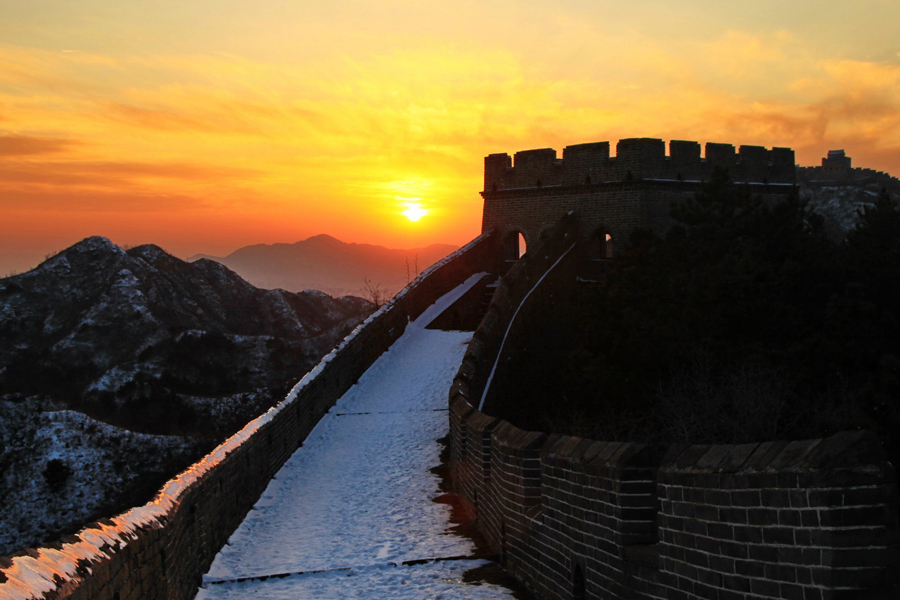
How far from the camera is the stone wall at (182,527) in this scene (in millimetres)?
4324

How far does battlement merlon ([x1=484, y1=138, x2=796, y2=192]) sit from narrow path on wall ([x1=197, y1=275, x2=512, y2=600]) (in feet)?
40.9

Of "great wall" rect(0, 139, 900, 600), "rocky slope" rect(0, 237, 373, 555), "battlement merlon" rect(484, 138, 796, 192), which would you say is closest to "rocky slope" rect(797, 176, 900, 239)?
"battlement merlon" rect(484, 138, 796, 192)

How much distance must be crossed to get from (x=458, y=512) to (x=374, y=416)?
5.98 meters

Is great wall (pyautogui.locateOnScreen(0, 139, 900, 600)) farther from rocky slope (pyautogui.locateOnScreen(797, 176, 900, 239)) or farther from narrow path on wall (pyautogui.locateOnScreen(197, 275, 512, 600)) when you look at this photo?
rocky slope (pyautogui.locateOnScreen(797, 176, 900, 239))

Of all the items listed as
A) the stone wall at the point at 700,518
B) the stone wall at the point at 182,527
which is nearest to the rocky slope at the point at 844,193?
the stone wall at the point at 182,527

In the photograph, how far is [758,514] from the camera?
3670 mm

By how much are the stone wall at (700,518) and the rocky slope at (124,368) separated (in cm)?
1966

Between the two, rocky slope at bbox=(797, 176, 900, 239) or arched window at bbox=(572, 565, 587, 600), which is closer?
arched window at bbox=(572, 565, 587, 600)

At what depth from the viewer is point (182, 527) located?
7.32 m

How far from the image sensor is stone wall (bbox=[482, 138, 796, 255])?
90.4 feet

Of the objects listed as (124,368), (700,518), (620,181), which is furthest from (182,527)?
(124,368)

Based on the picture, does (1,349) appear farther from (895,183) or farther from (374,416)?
(895,183)

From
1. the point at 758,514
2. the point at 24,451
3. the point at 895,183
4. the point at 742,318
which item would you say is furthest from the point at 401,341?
the point at 895,183

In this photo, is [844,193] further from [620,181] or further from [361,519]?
[361,519]
